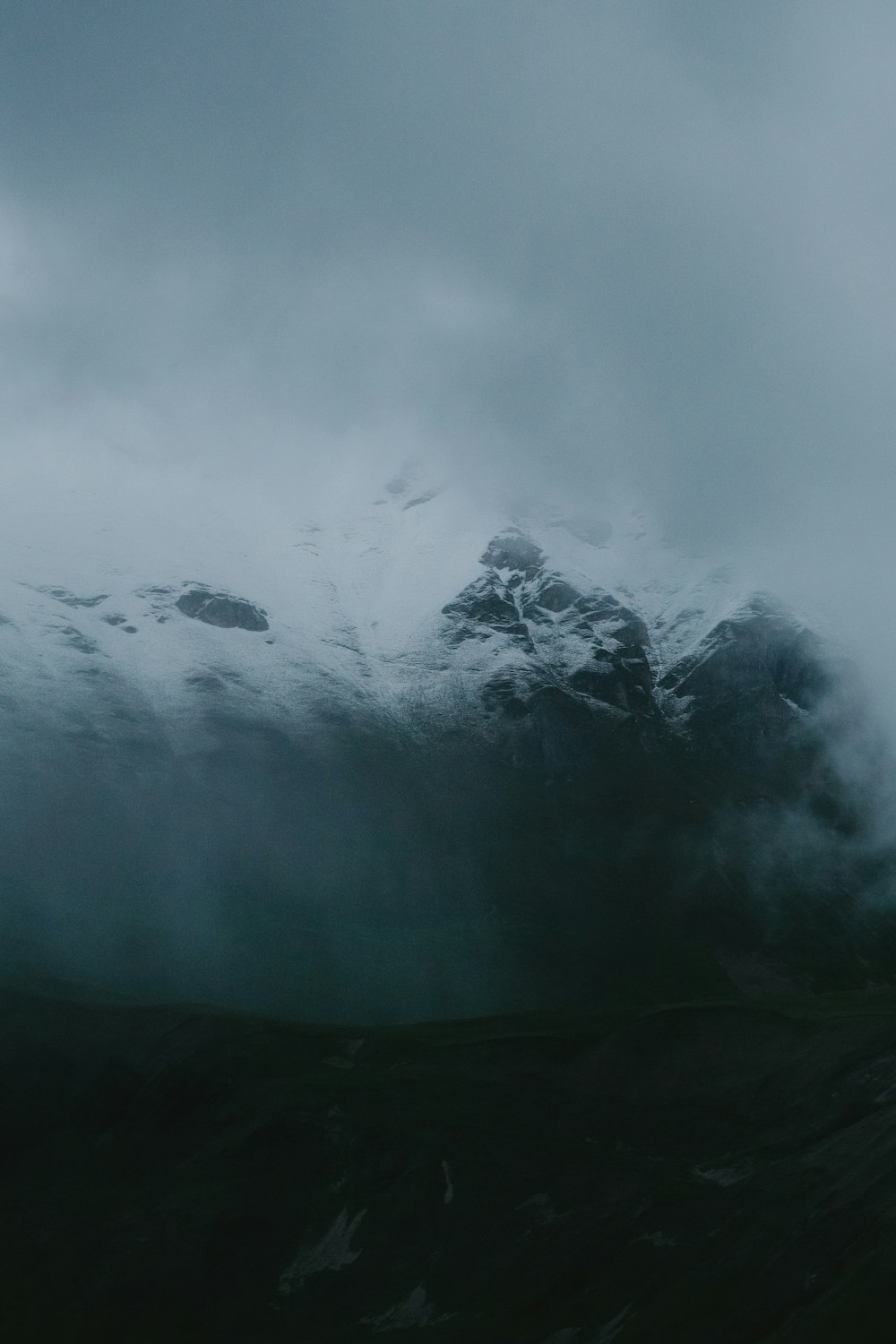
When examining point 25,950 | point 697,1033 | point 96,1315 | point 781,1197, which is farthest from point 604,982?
point 96,1315

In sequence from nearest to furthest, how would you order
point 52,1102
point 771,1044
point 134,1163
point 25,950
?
point 134,1163 < point 52,1102 < point 771,1044 < point 25,950

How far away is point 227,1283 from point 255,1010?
190 ft

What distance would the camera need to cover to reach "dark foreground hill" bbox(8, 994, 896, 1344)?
2906 inches

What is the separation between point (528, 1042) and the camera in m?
120

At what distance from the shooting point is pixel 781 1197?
263 feet

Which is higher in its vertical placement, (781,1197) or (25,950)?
(781,1197)

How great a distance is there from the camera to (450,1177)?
93.8 m

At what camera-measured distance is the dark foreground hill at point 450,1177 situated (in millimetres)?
73812

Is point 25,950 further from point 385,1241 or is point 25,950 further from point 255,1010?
point 385,1241

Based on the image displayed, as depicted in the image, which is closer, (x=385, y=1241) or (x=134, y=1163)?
(x=385, y=1241)

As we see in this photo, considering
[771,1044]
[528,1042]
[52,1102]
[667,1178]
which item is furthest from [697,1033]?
[52,1102]

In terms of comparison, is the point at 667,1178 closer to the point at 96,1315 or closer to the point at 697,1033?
the point at 697,1033

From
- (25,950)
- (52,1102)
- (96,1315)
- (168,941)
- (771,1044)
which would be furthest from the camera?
(168,941)

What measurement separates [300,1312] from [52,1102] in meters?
34.9
